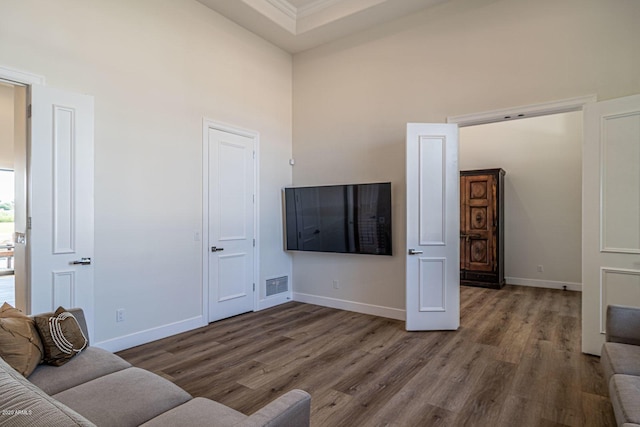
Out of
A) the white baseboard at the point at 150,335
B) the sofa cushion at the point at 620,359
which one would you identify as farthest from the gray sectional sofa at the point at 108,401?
the sofa cushion at the point at 620,359

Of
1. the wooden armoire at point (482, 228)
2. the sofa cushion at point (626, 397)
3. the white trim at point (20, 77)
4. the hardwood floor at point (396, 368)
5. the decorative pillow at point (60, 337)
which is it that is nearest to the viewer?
the sofa cushion at point (626, 397)

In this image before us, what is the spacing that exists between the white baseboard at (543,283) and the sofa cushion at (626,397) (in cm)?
515

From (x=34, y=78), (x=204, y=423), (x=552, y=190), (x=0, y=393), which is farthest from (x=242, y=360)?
(x=552, y=190)

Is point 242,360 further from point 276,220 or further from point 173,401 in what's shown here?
point 276,220

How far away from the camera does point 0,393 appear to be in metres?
0.91

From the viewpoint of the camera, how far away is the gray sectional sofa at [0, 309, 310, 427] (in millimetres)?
879

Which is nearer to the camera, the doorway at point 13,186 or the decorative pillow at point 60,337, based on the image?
the decorative pillow at point 60,337

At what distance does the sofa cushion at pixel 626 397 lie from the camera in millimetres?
1598

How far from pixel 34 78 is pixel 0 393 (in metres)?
3.04

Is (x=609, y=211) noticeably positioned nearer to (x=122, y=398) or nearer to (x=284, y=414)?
(x=284, y=414)

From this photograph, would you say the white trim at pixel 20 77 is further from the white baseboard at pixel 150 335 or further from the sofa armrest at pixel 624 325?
the sofa armrest at pixel 624 325

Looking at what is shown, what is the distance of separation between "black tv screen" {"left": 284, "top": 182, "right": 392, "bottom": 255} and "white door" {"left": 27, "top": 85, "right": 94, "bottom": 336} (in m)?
2.74

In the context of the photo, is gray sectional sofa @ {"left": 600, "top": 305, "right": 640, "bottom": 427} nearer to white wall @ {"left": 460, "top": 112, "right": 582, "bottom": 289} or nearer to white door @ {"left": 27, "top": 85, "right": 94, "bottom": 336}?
white door @ {"left": 27, "top": 85, "right": 94, "bottom": 336}

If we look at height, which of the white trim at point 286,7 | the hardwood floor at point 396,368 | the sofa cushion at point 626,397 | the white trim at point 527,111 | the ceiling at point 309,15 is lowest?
the hardwood floor at point 396,368
